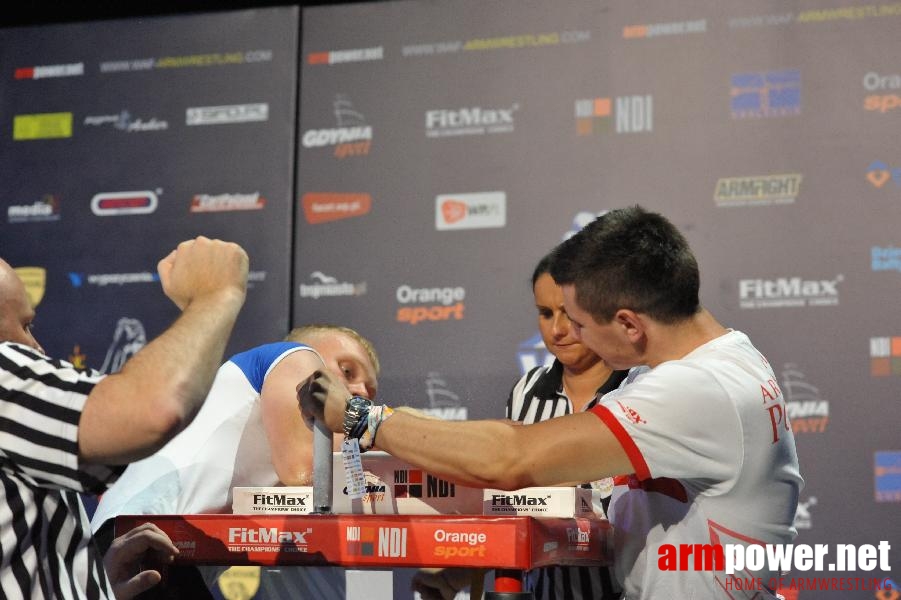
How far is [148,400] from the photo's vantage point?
1.28 m

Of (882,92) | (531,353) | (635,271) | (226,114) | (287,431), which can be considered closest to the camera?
(635,271)

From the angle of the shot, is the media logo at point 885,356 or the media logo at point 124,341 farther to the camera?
the media logo at point 124,341

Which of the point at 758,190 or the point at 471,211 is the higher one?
the point at 758,190

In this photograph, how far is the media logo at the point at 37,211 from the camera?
5047 millimetres

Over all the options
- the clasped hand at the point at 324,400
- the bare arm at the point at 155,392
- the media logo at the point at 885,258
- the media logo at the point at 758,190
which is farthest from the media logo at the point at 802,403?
the bare arm at the point at 155,392


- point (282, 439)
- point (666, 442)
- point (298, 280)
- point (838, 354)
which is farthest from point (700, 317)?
point (298, 280)

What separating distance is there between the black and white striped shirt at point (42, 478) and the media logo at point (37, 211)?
3.86 metres

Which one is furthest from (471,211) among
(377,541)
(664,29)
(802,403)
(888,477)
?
(377,541)

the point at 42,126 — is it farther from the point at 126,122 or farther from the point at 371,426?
the point at 371,426

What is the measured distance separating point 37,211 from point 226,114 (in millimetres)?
1081

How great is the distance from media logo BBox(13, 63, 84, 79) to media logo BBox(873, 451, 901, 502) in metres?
4.21

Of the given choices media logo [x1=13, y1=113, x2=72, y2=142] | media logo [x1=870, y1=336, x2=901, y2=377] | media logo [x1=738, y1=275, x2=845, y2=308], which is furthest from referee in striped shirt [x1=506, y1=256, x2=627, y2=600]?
media logo [x1=13, y1=113, x2=72, y2=142]

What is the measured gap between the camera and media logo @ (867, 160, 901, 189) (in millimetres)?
4277

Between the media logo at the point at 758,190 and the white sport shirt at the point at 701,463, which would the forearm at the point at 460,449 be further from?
the media logo at the point at 758,190
